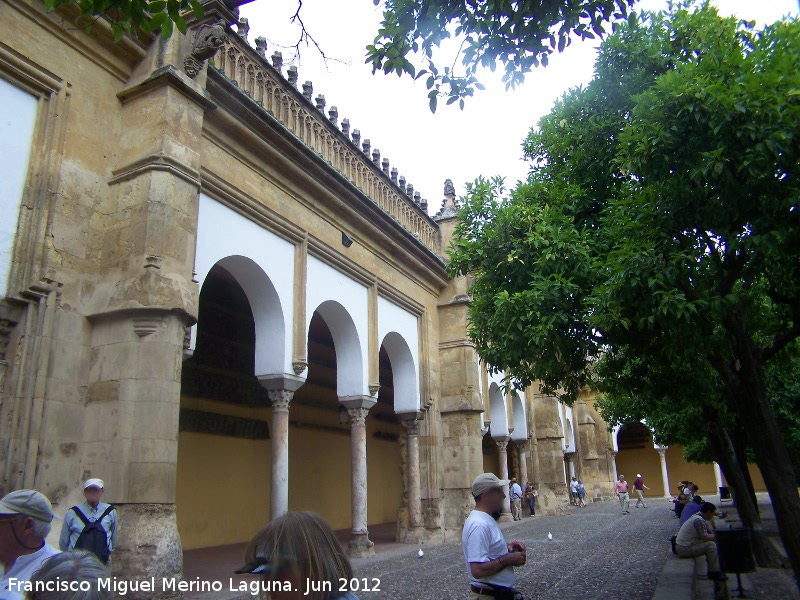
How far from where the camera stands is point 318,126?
35.7 ft

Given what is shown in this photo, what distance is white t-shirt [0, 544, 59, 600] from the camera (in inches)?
98.4

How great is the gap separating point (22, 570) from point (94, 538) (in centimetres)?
219

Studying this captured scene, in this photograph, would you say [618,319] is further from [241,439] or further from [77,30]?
[241,439]

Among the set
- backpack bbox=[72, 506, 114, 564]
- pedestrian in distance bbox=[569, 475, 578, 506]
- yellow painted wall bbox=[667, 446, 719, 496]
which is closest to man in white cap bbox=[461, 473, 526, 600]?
backpack bbox=[72, 506, 114, 564]

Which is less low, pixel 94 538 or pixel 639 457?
pixel 639 457

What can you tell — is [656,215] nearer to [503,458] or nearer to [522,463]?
[503,458]

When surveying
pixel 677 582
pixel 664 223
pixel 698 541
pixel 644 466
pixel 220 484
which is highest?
pixel 664 223

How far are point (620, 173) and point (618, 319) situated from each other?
2.59 metres

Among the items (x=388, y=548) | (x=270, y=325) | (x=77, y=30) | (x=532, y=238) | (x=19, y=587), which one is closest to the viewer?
(x=19, y=587)

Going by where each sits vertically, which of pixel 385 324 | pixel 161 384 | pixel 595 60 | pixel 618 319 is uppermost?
pixel 595 60

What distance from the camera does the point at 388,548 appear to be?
12281 mm

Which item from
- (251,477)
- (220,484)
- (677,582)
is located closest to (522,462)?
(251,477)

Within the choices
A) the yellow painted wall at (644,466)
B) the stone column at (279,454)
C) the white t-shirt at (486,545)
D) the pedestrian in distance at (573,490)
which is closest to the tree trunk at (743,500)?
the stone column at (279,454)

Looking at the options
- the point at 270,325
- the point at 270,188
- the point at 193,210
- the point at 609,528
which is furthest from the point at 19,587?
the point at 609,528
